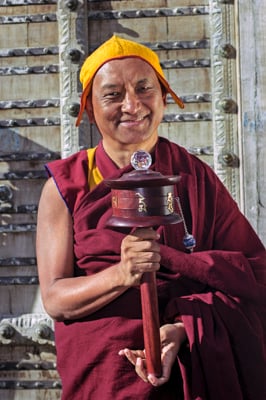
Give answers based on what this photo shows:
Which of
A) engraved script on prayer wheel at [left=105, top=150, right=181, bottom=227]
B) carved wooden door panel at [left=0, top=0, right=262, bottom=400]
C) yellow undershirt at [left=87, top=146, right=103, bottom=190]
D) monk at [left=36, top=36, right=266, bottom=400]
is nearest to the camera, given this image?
engraved script on prayer wheel at [left=105, top=150, right=181, bottom=227]

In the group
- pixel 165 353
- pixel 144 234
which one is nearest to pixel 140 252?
pixel 144 234

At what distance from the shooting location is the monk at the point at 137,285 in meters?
1.83

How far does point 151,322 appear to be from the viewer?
67.7 inches

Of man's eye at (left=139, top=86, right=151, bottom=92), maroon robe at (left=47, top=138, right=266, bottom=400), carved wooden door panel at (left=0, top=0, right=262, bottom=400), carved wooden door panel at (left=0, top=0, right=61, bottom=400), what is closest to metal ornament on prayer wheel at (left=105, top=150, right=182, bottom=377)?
maroon robe at (left=47, top=138, right=266, bottom=400)

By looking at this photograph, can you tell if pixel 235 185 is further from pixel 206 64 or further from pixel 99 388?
pixel 99 388

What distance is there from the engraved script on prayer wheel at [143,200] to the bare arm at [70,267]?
0.04 metres

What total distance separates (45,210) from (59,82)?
1.98 m

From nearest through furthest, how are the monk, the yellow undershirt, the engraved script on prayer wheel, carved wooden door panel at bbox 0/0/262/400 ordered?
the engraved script on prayer wheel < the monk < the yellow undershirt < carved wooden door panel at bbox 0/0/262/400

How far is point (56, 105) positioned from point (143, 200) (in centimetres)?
222

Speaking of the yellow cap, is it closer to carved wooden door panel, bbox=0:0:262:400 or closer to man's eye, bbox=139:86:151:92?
man's eye, bbox=139:86:151:92

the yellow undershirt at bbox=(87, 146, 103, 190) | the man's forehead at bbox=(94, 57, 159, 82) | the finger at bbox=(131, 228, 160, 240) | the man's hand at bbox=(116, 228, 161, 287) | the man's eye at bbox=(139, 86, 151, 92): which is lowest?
the man's hand at bbox=(116, 228, 161, 287)

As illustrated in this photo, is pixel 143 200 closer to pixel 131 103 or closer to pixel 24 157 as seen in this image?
pixel 131 103

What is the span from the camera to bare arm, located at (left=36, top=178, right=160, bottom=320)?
5.55 feet

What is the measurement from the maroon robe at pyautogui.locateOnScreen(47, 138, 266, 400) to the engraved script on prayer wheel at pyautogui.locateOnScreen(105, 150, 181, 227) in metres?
0.19
